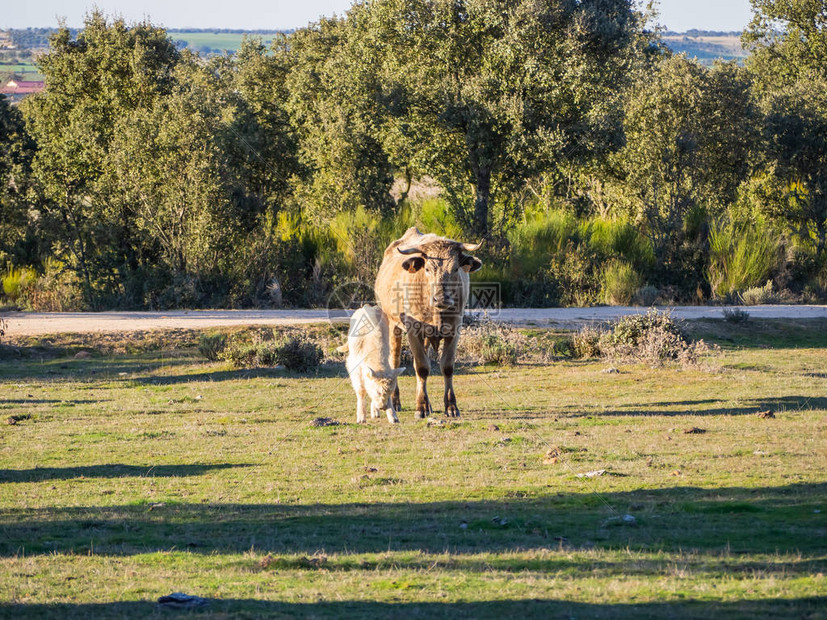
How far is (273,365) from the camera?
22125 millimetres

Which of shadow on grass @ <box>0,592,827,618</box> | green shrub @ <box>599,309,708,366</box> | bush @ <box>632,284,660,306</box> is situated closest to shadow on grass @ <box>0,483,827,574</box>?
shadow on grass @ <box>0,592,827,618</box>

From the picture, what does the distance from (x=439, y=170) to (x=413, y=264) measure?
18768mm

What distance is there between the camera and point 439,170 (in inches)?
1307

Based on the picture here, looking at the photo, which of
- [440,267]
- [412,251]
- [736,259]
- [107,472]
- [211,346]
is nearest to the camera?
[107,472]

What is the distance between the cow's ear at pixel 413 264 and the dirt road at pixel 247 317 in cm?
1071

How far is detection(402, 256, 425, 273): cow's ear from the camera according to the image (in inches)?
582

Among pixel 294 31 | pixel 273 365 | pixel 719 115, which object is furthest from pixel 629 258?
pixel 294 31

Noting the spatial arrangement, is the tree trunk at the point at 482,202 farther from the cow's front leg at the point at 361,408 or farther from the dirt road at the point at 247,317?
the cow's front leg at the point at 361,408

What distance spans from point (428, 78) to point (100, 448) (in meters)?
21.6

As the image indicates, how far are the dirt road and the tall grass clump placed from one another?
3324mm

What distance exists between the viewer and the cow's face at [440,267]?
14.5 m

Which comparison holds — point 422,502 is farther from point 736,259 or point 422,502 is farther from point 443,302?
point 736,259

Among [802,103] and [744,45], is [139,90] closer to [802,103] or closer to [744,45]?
[802,103]

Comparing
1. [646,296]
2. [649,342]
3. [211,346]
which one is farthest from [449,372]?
[646,296]
